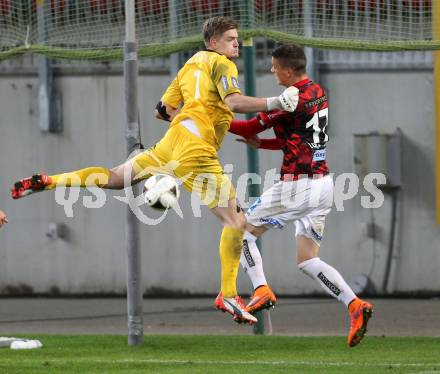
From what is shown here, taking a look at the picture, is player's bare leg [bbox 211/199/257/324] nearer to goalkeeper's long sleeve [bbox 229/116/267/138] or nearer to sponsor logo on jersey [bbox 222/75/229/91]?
goalkeeper's long sleeve [bbox 229/116/267/138]

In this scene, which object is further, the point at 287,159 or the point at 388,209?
the point at 388,209

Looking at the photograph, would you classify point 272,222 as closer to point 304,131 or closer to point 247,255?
point 247,255

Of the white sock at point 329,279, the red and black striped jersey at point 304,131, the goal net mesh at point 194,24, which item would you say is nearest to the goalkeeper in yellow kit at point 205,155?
the red and black striped jersey at point 304,131

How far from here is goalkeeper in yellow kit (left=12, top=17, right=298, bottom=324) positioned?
1010cm

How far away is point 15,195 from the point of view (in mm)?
9852

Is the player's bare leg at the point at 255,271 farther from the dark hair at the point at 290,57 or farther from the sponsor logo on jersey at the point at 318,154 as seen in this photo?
the dark hair at the point at 290,57

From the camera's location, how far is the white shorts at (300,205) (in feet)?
33.6

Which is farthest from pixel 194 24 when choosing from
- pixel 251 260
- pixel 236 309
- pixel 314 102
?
pixel 236 309

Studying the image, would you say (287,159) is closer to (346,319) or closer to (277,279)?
(346,319)

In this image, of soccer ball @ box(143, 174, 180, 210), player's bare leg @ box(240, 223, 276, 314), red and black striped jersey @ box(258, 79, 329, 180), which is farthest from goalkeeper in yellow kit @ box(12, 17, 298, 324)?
red and black striped jersey @ box(258, 79, 329, 180)

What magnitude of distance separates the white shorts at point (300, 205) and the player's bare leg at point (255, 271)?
7.4 inches

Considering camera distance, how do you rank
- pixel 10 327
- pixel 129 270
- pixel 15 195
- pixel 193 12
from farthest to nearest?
pixel 193 12
pixel 10 327
pixel 129 270
pixel 15 195

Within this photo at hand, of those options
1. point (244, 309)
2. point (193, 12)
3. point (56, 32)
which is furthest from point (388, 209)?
point (244, 309)

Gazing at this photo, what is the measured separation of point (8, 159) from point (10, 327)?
3453 millimetres
